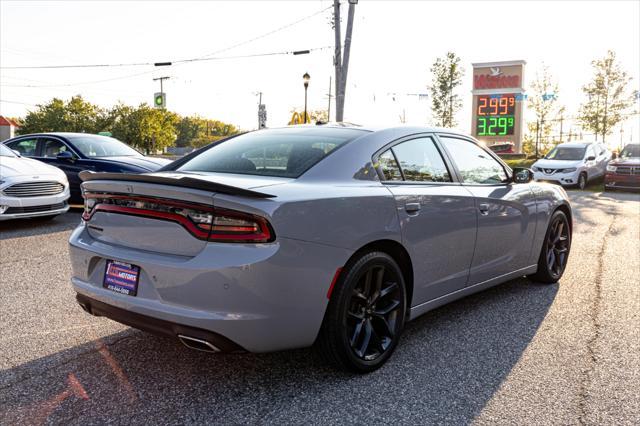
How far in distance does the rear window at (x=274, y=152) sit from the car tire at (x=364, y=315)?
2.24 feet

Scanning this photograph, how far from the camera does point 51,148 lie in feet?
35.1

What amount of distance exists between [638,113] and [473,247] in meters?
39.5

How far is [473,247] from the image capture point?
409 centimetres


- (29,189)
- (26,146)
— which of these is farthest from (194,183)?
(26,146)

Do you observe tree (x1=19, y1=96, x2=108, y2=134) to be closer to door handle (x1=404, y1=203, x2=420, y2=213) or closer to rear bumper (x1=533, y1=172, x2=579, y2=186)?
rear bumper (x1=533, y1=172, x2=579, y2=186)

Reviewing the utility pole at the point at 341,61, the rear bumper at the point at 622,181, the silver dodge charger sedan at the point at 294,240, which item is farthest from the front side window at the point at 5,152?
the rear bumper at the point at 622,181

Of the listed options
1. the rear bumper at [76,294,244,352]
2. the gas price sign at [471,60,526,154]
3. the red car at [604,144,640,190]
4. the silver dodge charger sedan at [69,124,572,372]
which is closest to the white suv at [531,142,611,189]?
the red car at [604,144,640,190]

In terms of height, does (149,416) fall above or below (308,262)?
below

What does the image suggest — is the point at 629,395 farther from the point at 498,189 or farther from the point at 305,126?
the point at 305,126

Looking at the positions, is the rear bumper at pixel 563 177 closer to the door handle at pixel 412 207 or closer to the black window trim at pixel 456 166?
the black window trim at pixel 456 166

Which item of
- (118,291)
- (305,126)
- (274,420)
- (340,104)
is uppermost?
(340,104)

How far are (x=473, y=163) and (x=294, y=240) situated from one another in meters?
2.24

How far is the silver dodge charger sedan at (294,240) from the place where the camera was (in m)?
2.71

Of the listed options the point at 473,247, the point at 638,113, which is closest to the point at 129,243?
the point at 473,247
